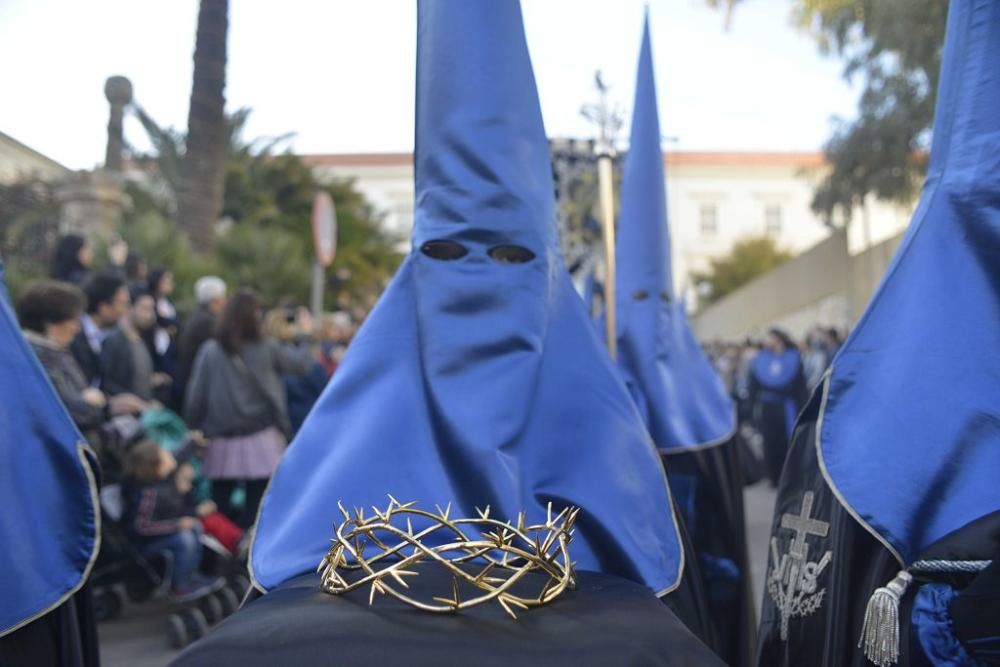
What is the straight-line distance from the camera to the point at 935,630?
1.75 m

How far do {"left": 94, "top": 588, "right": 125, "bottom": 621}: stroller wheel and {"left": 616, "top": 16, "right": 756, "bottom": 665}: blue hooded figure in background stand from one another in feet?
10.4

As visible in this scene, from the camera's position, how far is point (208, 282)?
711 centimetres

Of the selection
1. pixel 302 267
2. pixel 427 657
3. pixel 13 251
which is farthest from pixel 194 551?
pixel 302 267

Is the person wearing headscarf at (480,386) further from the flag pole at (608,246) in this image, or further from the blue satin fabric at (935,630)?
the flag pole at (608,246)

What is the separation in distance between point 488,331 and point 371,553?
617mm

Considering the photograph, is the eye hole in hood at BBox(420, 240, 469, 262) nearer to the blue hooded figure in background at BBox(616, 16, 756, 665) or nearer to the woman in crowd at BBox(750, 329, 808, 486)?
the blue hooded figure in background at BBox(616, 16, 756, 665)

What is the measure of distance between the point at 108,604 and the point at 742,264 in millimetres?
47568

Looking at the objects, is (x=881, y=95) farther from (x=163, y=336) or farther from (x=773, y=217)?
(x=773, y=217)

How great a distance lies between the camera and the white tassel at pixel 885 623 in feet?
5.96

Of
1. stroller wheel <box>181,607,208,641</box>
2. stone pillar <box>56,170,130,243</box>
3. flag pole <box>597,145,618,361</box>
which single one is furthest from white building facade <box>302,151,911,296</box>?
stroller wheel <box>181,607,208,641</box>

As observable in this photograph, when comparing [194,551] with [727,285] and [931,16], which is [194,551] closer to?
[931,16]

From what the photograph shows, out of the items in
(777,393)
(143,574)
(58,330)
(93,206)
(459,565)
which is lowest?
(143,574)

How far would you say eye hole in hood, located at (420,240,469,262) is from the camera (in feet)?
7.94

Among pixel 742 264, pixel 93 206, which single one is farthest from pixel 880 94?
pixel 742 264
